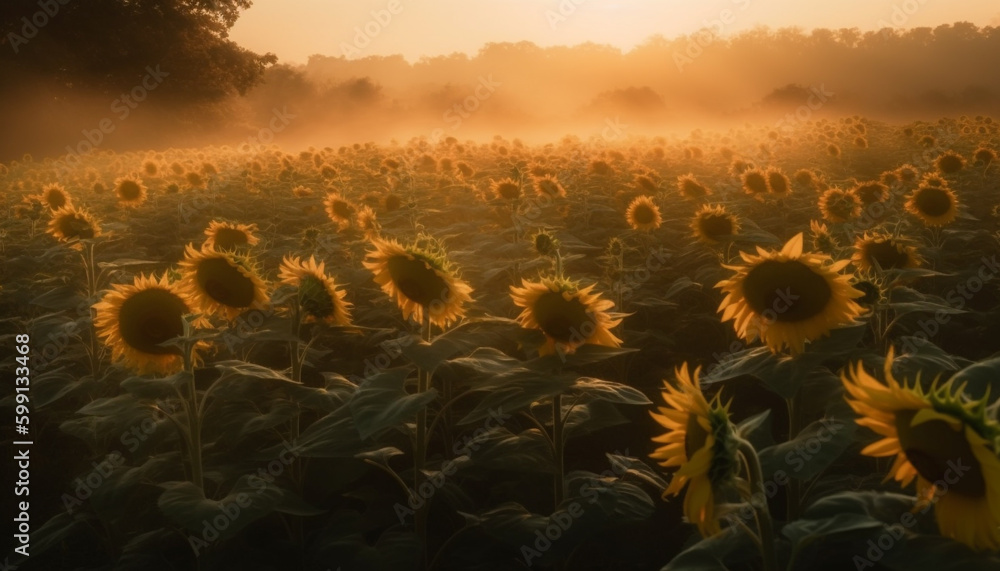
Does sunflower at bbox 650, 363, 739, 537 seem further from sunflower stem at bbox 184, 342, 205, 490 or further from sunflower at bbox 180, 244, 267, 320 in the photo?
sunflower at bbox 180, 244, 267, 320

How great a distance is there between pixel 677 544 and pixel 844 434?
1581 mm

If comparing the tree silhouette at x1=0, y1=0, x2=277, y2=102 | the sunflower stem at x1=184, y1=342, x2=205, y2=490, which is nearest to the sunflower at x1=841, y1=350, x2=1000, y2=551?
the sunflower stem at x1=184, y1=342, x2=205, y2=490

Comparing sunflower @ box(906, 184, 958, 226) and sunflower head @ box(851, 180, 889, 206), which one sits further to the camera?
sunflower head @ box(851, 180, 889, 206)

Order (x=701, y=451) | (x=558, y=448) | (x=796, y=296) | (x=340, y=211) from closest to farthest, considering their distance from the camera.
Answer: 1. (x=701, y=451)
2. (x=796, y=296)
3. (x=558, y=448)
4. (x=340, y=211)

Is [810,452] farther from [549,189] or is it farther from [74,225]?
[549,189]

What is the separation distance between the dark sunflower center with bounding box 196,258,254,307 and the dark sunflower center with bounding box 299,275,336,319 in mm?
330

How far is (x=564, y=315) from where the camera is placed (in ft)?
9.01

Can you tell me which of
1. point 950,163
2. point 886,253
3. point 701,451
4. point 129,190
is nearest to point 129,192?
point 129,190

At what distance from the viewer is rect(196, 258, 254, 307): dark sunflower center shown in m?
3.25

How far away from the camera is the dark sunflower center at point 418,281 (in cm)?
288

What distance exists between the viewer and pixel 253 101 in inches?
2041

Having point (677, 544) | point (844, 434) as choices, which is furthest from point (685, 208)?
point (844, 434)

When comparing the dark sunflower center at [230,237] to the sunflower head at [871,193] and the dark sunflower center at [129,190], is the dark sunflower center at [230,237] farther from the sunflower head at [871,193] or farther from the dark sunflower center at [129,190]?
the sunflower head at [871,193]

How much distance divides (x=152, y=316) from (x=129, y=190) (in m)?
5.73
